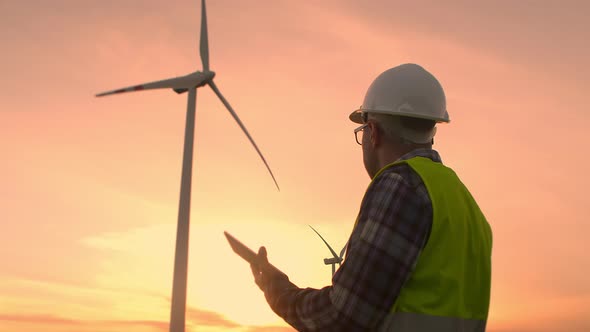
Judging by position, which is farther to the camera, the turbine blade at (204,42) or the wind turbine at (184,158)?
the turbine blade at (204,42)

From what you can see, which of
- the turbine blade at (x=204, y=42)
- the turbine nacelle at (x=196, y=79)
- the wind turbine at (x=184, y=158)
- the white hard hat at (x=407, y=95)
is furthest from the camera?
the turbine blade at (x=204, y=42)

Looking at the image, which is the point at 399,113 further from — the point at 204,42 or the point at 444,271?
the point at 204,42

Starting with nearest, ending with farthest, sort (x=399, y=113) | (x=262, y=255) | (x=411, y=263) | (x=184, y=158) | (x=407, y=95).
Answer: (x=411, y=263) < (x=262, y=255) < (x=399, y=113) < (x=407, y=95) < (x=184, y=158)

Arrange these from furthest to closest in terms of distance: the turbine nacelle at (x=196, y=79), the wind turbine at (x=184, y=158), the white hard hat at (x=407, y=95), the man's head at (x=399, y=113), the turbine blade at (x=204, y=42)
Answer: the turbine blade at (x=204, y=42) < the turbine nacelle at (x=196, y=79) < the wind turbine at (x=184, y=158) < the white hard hat at (x=407, y=95) < the man's head at (x=399, y=113)

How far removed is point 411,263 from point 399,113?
2.51 m

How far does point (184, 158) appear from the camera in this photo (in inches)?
538

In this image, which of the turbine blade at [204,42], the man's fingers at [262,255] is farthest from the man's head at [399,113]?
the turbine blade at [204,42]

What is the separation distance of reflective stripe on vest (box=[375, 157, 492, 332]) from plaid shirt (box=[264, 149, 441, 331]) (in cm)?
13

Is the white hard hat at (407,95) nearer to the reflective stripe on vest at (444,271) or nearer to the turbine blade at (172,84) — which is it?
the reflective stripe on vest at (444,271)

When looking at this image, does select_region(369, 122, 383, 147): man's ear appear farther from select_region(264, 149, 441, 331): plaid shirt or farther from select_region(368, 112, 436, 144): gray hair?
select_region(264, 149, 441, 331): plaid shirt

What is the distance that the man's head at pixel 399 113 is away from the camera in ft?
27.8

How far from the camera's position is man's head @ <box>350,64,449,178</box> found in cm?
846

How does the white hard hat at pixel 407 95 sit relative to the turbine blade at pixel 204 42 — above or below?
below

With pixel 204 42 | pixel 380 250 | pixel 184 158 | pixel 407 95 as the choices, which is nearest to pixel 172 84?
pixel 204 42
